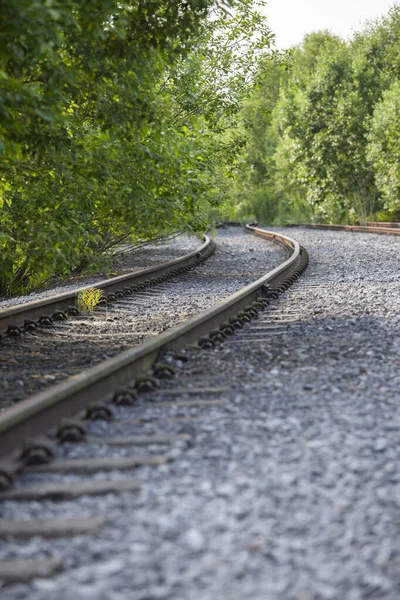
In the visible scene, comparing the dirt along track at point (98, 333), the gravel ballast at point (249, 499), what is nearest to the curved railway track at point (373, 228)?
the dirt along track at point (98, 333)

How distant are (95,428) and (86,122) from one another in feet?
23.6

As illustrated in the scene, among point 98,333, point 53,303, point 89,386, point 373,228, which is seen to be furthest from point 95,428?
point 373,228

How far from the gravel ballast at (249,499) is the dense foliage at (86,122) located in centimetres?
195

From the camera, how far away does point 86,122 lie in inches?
412

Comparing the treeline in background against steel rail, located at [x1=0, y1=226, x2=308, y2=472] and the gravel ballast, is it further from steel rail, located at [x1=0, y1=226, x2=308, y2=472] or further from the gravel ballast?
the gravel ballast

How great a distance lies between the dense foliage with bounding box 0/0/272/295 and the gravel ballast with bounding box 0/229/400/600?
6.39 ft

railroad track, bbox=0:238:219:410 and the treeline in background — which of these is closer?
the treeline in background

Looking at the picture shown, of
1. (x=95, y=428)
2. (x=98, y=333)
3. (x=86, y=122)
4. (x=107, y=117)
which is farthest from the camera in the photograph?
(x=86, y=122)

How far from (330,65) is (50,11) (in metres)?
45.9

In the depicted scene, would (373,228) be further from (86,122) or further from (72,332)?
(72,332)

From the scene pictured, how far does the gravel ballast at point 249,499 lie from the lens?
2.39 metres

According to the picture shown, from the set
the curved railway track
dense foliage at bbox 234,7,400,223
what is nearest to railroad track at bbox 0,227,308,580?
the curved railway track

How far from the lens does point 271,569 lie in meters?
2.46

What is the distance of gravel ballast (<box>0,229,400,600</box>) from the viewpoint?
239 centimetres
